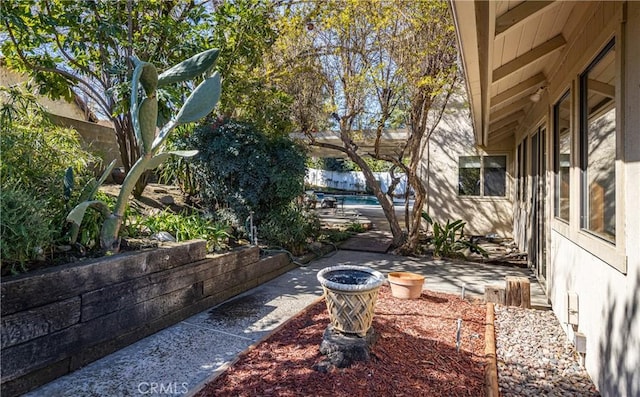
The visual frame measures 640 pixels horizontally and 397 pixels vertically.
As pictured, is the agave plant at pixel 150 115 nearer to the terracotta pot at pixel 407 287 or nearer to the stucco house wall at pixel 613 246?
the terracotta pot at pixel 407 287

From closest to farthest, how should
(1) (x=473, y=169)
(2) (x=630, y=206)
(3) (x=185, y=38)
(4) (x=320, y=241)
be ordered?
(2) (x=630, y=206) → (3) (x=185, y=38) → (4) (x=320, y=241) → (1) (x=473, y=169)

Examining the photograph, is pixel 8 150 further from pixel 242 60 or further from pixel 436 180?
pixel 436 180

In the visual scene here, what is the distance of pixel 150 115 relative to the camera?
370 centimetres

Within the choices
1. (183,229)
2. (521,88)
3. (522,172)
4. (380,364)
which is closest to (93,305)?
(183,229)

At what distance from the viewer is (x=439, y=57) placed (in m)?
6.39

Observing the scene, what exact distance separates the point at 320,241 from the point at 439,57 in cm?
451

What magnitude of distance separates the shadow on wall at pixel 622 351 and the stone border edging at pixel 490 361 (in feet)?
2.28

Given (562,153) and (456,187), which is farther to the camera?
(456,187)

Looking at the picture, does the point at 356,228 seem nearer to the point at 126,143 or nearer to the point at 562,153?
the point at 126,143

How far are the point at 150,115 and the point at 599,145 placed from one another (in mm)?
4146

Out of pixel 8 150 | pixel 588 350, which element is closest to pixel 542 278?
pixel 588 350

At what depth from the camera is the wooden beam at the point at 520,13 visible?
259 cm
